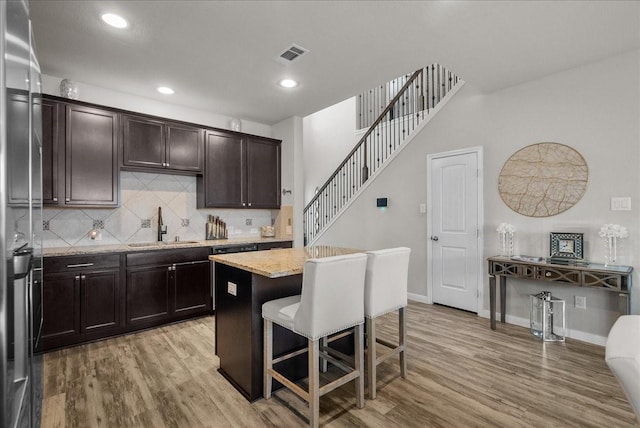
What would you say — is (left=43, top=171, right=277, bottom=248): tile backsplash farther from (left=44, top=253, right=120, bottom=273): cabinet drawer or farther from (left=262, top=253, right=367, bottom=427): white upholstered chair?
(left=262, top=253, right=367, bottom=427): white upholstered chair

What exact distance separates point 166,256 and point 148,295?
0.47 m

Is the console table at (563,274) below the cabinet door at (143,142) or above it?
below

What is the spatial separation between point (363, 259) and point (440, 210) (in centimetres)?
269

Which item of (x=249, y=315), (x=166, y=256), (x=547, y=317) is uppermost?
(x=166, y=256)

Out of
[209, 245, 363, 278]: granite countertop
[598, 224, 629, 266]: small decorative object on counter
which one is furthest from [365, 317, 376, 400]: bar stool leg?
[598, 224, 629, 266]: small decorative object on counter

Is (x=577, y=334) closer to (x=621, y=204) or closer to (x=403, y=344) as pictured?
(x=621, y=204)

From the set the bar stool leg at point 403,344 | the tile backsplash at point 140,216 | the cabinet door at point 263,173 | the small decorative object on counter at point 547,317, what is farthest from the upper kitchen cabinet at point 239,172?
the small decorative object on counter at point 547,317

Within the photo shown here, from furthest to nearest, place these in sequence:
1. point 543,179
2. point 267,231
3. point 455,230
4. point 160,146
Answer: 1. point 267,231
2. point 455,230
3. point 160,146
4. point 543,179

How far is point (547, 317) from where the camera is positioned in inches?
131

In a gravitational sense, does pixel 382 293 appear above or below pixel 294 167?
below

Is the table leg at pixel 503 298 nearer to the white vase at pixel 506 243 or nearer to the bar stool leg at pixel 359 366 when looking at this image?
the white vase at pixel 506 243

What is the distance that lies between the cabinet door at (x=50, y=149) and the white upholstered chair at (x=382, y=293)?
10.7 feet

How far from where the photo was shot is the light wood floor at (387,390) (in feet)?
6.60

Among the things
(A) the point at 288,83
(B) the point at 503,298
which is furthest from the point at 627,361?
(A) the point at 288,83
